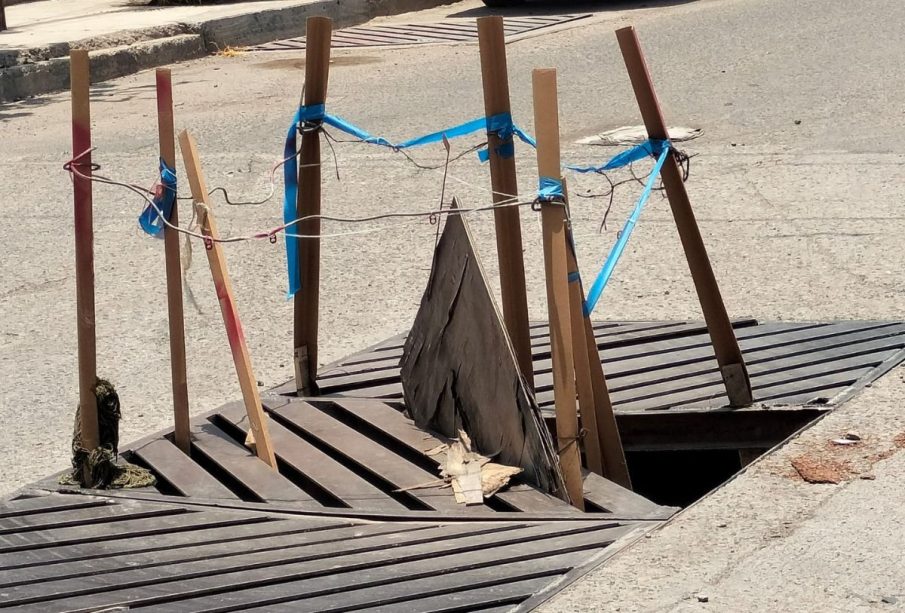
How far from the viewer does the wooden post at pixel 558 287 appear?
3.64 m

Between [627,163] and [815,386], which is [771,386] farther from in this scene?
[627,163]

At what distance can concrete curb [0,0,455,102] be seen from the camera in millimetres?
11781

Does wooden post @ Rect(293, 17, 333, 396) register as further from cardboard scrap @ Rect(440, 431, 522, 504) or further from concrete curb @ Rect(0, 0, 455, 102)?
concrete curb @ Rect(0, 0, 455, 102)

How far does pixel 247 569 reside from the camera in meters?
3.42

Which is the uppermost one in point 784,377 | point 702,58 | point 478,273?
point 702,58

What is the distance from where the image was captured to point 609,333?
5340mm

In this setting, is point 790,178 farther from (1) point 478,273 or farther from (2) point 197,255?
(1) point 478,273

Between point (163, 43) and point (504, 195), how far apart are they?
9.68 metres

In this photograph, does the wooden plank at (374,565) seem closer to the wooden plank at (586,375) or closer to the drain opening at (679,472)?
the wooden plank at (586,375)

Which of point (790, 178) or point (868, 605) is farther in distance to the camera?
point (790, 178)

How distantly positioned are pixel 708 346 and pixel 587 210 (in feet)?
7.34

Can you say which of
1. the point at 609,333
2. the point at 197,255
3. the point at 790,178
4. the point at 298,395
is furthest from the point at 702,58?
the point at 298,395

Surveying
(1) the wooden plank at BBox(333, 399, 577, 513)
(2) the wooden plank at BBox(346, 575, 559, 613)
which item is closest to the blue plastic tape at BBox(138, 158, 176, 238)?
(1) the wooden plank at BBox(333, 399, 577, 513)

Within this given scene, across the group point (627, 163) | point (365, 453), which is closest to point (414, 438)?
point (365, 453)
